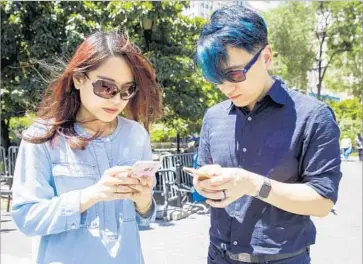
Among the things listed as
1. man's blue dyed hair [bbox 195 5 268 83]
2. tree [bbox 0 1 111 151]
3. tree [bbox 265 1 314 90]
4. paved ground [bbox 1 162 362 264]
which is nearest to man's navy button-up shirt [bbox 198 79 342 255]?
man's blue dyed hair [bbox 195 5 268 83]

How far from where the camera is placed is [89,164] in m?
1.59

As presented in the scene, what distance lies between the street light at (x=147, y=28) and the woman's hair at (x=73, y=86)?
634cm

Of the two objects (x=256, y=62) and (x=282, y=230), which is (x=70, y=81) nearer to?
(x=256, y=62)

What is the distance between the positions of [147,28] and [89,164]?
6.89 meters

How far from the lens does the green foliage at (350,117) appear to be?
21.3 meters

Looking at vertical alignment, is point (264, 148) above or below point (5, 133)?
above

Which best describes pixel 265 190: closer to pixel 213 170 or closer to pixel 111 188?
pixel 213 170

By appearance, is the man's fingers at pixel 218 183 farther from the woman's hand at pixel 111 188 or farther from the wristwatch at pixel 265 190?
the woman's hand at pixel 111 188

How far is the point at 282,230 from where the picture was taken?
1.59 meters

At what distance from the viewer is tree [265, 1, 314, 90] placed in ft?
74.8

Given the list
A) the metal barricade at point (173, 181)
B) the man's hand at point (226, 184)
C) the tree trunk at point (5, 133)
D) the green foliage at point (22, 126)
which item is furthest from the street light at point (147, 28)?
the man's hand at point (226, 184)

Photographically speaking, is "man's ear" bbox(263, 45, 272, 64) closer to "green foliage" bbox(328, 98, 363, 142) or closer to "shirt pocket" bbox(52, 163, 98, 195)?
"shirt pocket" bbox(52, 163, 98, 195)

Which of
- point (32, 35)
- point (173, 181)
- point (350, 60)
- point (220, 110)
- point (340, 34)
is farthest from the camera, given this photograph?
point (350, 60)

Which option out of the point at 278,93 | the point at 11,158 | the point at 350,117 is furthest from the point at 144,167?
the point at 350,117
